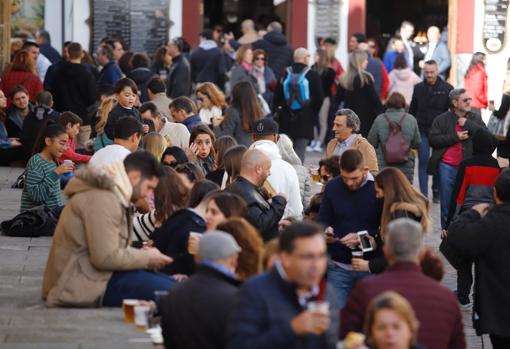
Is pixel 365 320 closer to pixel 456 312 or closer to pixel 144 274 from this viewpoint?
pixel 456 312

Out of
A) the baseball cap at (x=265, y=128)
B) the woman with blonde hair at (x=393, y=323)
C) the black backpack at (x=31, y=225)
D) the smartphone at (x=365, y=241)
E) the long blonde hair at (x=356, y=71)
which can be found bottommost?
the black backpack at (x=31, y=225)

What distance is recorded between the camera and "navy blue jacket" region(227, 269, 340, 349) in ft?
23.5

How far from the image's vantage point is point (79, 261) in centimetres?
1056

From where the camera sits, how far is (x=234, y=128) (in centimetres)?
1847

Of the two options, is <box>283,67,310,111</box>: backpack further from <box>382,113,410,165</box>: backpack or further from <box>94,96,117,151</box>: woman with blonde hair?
<box>94,96,117,151</box>: woman with blonde hair

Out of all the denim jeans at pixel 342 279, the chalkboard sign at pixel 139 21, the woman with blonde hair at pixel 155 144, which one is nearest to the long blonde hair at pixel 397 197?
the denim jeans at pixel 342 279

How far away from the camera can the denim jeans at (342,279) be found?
12180 millimetres

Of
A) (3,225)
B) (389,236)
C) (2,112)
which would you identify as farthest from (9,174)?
(389,236)

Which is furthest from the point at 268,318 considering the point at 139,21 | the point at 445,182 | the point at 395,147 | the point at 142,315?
the point at 139,21

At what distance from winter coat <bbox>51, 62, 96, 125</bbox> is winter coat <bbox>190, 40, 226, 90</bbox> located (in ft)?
11.5

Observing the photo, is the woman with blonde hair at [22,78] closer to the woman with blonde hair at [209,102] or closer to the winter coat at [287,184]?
the woman with blonde hair at [209,102]

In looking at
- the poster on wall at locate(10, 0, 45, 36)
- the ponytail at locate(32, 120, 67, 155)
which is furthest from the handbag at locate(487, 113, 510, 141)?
the poster on wall at locate(10, 0, 45, 36)

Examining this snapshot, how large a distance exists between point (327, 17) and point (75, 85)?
29.1ft

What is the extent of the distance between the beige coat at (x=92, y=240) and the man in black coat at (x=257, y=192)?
1450mm
